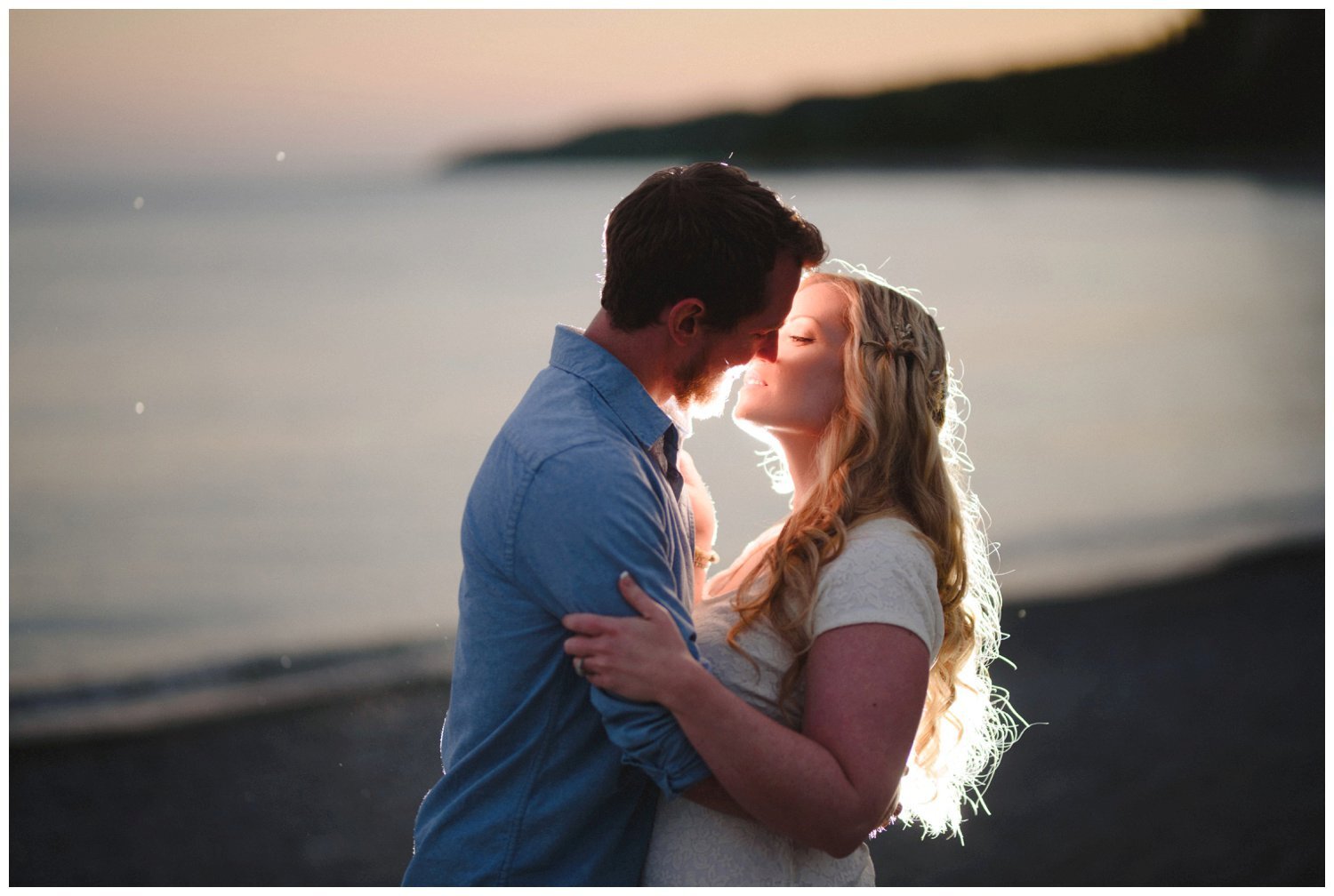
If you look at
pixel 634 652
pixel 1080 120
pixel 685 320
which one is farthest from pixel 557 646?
pixel 1080 120

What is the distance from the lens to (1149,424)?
10.2 m

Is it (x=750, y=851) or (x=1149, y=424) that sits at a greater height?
(x=750, y=851)

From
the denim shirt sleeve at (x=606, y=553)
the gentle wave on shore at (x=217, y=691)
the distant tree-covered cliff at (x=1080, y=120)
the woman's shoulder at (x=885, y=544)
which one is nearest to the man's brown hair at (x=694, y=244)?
the denim shirt sleeve at (x=606, y=553)

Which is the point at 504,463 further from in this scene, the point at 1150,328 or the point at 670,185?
the point at 1150,328

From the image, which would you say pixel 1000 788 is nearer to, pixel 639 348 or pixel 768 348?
pixel 768 348

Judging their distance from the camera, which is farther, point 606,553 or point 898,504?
point 898,504

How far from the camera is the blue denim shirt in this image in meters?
1.85

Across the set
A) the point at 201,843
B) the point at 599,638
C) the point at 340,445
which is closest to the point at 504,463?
the point at 599,638

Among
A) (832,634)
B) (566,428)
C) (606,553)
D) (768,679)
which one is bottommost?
(768,679)

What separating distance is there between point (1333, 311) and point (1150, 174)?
613 inches

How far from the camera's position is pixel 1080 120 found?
18.2 metres

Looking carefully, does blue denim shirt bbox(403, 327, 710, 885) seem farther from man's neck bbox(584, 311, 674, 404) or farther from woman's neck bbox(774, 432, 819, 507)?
woman's neck bbox(774, 432, 819, 507)

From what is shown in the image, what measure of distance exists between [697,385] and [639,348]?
134 mm

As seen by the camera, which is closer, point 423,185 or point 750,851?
point 750,851
